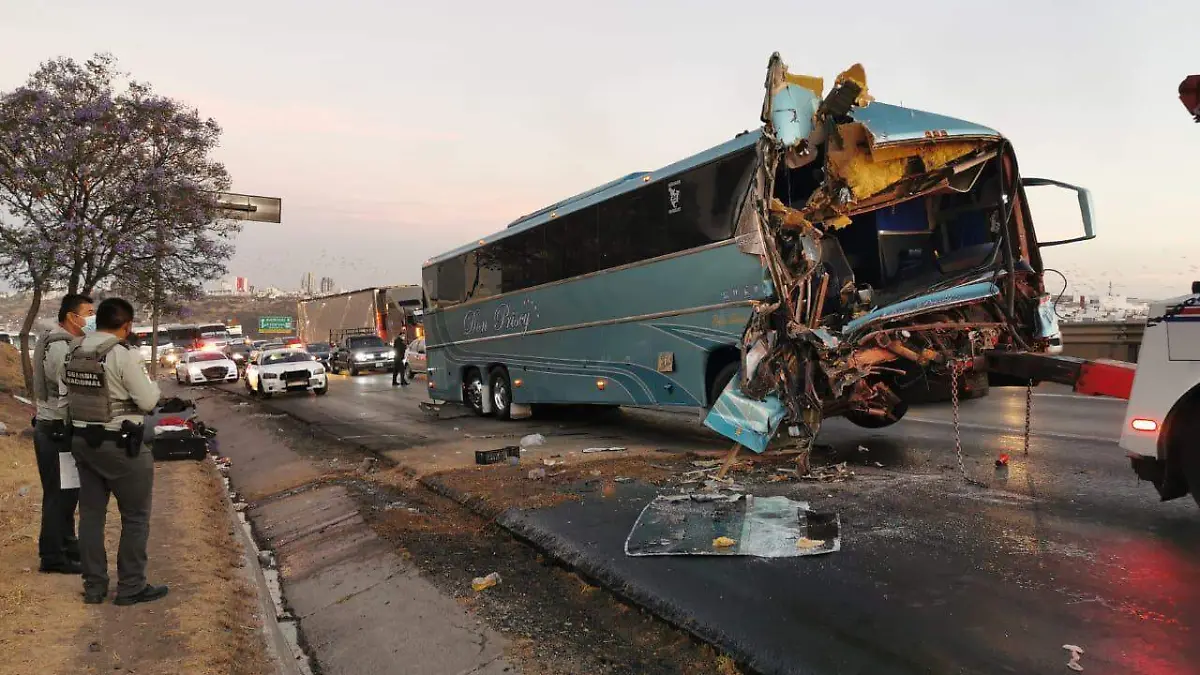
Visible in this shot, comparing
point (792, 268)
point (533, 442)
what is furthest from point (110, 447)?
point (533, 442)

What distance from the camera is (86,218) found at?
15664mm

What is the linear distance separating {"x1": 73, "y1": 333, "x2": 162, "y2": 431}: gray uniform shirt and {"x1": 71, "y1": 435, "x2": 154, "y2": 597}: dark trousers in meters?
0.25

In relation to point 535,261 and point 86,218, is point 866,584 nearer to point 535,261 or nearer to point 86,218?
point 535,261

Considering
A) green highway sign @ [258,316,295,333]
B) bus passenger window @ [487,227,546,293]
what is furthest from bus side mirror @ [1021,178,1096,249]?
green highway sign @ [258,316,295,333]

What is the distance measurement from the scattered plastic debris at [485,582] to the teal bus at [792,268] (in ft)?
12.1

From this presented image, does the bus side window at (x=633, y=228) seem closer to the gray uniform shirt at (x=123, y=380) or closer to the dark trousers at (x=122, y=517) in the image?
the gray uniform shirt at (x=123, y=380)

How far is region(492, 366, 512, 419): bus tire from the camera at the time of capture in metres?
14.6

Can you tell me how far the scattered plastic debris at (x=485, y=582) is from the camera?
5.25 metres

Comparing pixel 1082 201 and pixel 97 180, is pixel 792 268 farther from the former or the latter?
pixel 97 180

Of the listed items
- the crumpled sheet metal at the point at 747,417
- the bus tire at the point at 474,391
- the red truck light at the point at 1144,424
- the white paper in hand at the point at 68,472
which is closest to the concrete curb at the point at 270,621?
the white paper in hand at the point at 68,472

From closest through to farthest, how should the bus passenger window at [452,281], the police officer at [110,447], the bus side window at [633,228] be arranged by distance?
the police officer at [110,447] → the bus side window at [633,228] → the bus passenger window at [452,281]

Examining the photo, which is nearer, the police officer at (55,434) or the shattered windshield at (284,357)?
the police officer at (55,434)

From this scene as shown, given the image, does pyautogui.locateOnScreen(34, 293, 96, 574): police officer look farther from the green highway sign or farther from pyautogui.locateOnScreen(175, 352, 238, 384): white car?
the green highway sign

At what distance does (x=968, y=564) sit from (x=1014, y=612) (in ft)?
2.59
